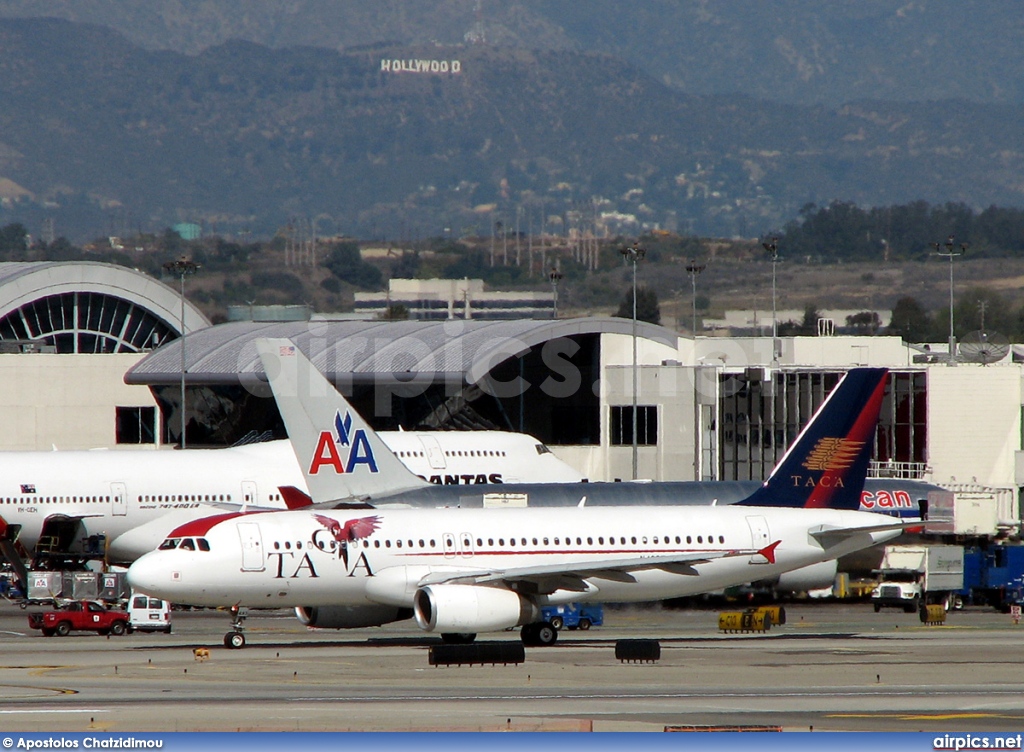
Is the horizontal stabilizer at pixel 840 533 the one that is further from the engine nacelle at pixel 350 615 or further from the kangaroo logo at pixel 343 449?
the kangaroo logo at pixel 343 449

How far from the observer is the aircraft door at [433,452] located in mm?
73875

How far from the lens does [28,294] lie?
10862cm

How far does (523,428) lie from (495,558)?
55.2 meters

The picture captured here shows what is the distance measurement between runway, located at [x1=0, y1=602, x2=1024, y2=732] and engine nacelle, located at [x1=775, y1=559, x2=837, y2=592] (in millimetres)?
1486

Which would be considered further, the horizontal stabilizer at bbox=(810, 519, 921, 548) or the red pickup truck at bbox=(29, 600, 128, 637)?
the red pickup truck at bbox=(29, 600, 128, 637)

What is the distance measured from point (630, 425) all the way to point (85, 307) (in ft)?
132

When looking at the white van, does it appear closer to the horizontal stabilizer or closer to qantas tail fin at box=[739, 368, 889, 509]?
qantas tail fin at box=[739, 368, 889, 509]

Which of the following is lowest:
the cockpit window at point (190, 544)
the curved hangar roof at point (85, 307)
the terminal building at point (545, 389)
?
the cockpit window at point (190, 544)

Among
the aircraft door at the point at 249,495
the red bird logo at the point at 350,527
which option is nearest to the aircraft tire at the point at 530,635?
the red bird logo at the point at 350,527

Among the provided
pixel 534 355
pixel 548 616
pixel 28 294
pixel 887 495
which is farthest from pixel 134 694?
pixel 28 294

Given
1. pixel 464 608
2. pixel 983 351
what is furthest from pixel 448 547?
pixel 983 351

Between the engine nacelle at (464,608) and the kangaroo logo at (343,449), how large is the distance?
12271mm

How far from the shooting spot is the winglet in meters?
48.0

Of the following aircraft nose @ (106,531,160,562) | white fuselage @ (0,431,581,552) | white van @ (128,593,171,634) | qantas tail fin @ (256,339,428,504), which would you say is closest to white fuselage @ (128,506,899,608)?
qantas tail fin @ (256,339,428,504)
